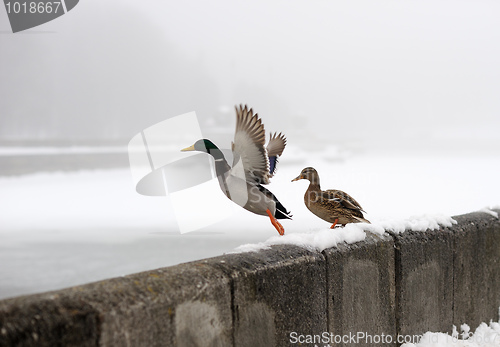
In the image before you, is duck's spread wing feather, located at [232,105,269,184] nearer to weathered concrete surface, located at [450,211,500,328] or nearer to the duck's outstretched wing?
the duck's outstretched wing

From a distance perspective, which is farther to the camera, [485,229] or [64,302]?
[485,229]

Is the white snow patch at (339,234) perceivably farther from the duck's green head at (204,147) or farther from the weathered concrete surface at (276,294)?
the duck's green head at (204,147)

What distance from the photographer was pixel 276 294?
2451mm

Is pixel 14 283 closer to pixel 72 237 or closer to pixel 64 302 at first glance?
pixel 72 237

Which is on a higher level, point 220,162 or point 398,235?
point 220,162

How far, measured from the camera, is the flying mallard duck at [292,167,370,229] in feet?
9.93

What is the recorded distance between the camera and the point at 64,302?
5.59ft

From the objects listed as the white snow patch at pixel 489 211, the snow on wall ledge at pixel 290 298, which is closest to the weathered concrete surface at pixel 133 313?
the snow on wall ledge at pixel 290 298

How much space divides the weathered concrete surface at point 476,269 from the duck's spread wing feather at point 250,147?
2046 mm

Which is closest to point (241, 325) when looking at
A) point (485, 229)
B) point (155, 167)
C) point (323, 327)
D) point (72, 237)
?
point (323, 327)

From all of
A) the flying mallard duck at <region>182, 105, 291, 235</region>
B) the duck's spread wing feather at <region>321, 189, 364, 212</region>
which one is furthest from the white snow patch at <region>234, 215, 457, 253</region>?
the flying mallard duck at <region>182, 105, 291, 235</region>

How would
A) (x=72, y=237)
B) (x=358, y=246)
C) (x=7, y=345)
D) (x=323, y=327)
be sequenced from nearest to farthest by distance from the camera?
(x=7, y=345) < (x=323, y=327) < (x=358, y=246) < (x=72, y=237)

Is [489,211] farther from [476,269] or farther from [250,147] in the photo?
[250,147]

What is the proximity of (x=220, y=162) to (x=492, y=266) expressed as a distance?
2.99 metres
